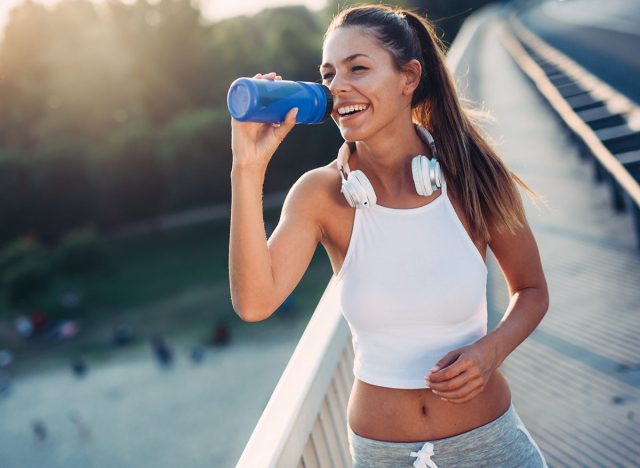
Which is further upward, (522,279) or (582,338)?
(522,279)

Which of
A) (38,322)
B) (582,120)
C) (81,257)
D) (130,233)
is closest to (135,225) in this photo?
(130,233)

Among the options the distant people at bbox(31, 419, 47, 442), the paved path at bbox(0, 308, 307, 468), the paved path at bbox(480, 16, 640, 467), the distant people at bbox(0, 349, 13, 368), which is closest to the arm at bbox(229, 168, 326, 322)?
the paved path at bbox(480, 16, 640, 467)

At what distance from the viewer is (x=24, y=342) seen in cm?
2936

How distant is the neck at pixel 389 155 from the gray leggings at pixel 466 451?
62 cm

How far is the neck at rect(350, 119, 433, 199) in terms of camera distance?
1948mm

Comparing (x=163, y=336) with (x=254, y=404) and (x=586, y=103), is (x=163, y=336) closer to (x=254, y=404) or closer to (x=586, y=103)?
(x=254, y=404)

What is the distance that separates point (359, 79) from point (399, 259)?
1.50 feet

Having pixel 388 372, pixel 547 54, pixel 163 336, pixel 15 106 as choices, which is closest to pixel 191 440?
pixel 163 336

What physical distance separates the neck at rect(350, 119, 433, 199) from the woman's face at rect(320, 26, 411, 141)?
7cm

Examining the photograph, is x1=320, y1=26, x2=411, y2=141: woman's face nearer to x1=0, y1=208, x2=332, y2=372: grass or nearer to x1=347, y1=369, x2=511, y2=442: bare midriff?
x1=347, y1=369, x2=511, y2=442: bare midriff

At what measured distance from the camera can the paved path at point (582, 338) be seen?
319cm

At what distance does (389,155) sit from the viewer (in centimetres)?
200

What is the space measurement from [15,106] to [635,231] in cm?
4870

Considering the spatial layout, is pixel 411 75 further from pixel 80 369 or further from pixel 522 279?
pixel 80 369
